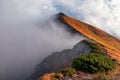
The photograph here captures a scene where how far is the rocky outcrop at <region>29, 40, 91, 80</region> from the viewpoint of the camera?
10400cm

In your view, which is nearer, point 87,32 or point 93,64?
point 93,64

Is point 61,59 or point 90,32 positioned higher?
point 90,32

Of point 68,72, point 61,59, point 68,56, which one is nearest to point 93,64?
point 68,72

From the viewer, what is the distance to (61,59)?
113 meters

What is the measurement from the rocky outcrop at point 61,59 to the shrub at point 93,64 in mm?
10211

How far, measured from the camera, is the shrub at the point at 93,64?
274ft

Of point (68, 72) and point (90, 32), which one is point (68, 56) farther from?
point (90, 32)

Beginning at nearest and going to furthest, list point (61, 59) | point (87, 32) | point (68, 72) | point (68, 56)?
1. point (68, 72)
2. point (68, 56)
3. point (61, 59)
4. point (87, 32)

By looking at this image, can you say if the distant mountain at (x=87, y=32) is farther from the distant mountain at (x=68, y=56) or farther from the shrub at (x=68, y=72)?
the shrub at (x=68, y=72)

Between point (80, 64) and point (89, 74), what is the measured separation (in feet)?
10.2

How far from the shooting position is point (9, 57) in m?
170

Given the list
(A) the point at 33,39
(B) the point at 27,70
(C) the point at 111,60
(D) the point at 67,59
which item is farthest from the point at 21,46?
(C) the point at 111,60

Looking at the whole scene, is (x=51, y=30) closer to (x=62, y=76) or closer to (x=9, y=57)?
(x=9, y=57)

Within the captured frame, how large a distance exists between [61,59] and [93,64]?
29132 mm
